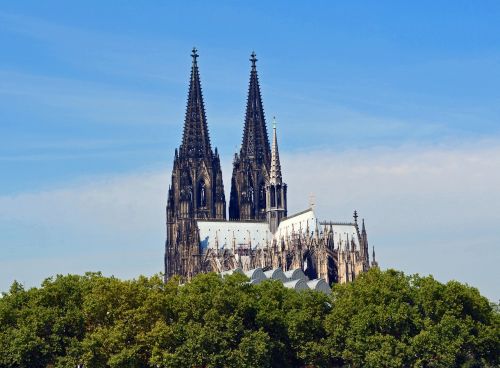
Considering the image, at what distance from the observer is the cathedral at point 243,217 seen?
16312 cm

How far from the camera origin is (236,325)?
8931cm

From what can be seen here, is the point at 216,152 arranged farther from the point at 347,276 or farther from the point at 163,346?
the point at 163,346

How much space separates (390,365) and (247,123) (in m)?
95.2

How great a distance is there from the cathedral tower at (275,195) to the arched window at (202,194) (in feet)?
29.4

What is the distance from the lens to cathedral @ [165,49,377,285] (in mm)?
163125

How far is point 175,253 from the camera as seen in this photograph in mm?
173250

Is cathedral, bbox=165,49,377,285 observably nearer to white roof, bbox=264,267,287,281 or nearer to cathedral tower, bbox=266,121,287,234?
cathedral tower, bbox=266,121,287,234

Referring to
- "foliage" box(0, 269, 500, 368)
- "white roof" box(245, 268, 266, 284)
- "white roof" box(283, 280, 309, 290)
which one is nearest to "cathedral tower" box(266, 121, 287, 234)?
"white roof" box(245, 268, 266, 284)

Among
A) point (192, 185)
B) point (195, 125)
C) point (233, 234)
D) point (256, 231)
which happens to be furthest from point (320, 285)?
point (195, 125)

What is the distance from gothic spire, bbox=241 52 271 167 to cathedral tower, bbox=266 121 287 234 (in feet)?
14.2

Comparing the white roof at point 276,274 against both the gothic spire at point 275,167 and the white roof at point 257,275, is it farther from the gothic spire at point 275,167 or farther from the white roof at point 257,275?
the gothic spire at point 275,167

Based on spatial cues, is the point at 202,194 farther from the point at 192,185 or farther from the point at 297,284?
the point at 297,284

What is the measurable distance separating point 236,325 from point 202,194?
3453 inches

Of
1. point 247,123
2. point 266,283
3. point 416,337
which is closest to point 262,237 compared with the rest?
point 247,123
